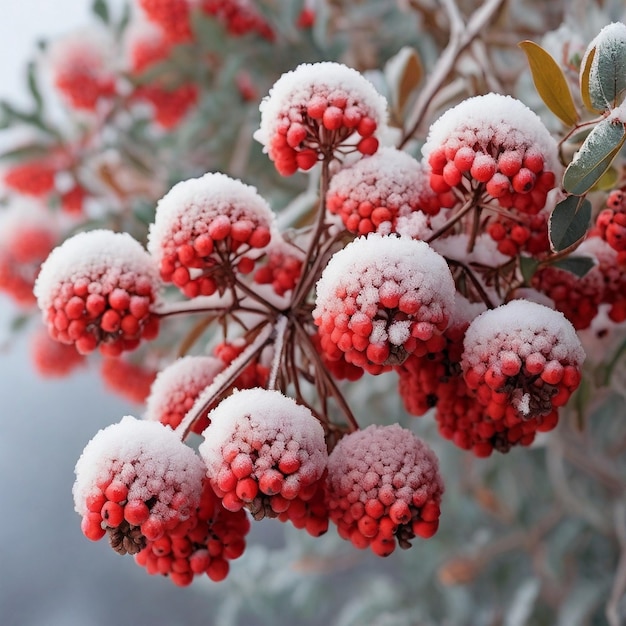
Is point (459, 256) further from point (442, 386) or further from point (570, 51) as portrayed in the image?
point (570, 51)

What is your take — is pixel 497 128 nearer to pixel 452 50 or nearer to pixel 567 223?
pixel 567 223

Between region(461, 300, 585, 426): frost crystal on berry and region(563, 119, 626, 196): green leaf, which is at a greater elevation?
region(563, 119, 626, 196): green leaf

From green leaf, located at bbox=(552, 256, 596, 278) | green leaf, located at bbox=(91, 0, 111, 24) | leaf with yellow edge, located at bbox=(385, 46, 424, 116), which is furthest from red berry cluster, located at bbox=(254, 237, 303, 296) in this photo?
green leaf, located at bbox=(91, 0, 111, 24)

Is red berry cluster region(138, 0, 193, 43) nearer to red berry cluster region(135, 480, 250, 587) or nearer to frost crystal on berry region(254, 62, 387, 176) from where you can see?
frost crystal on berry region(254, 62, 387, 176)

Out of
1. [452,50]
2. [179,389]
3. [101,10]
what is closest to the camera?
[179,389]

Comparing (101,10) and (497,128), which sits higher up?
(101,10)

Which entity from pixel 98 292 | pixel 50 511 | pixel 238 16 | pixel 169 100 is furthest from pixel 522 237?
pixel 50 511

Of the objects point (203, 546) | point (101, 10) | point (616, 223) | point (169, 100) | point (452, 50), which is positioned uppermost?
point (101, 10)
